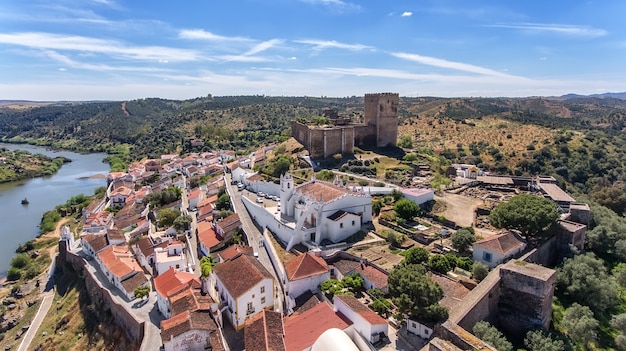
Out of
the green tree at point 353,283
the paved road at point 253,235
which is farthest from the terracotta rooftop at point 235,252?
the green tree at point 353,283

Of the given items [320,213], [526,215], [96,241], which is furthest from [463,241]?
[96,241]

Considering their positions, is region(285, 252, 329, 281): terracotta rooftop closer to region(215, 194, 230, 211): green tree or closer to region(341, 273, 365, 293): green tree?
region(341, 273, 365, 293): green tree

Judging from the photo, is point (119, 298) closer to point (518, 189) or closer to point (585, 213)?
point (585, 213)

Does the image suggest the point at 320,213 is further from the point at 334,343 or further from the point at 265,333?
the point at 334,343

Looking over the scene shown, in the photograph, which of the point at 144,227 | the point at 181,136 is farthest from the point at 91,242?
the point at 181,136

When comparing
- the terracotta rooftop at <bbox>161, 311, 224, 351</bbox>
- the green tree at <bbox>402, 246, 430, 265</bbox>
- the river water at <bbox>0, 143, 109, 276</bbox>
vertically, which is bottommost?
the river water at <bbox>0, 143, 109, 276</bbox>

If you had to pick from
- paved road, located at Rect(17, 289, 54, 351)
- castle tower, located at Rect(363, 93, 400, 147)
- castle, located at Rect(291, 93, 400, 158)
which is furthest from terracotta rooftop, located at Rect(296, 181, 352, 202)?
castle tower, located at Rect(363, 93, 400, 147)
